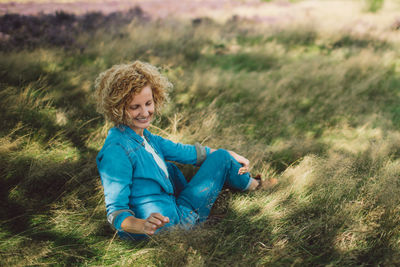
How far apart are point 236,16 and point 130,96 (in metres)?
8.75

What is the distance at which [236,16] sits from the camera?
32.3 ft

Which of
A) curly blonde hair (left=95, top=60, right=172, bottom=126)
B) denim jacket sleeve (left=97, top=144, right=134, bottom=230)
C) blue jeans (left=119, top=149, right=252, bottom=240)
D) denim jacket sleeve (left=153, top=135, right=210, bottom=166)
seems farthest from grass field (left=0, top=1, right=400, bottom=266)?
curly blonde hair (left=95, top=60, right=172, bottom=126)

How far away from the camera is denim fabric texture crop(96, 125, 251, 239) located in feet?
6.29

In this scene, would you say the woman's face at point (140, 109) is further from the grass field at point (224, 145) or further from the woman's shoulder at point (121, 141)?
the grass field at point (224, 145)

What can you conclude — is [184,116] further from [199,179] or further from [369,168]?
[369,168]

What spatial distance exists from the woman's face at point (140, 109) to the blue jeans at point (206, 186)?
639 millimetres

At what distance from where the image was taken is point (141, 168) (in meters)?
2.07

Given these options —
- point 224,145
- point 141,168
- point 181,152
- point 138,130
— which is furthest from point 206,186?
point 224,145

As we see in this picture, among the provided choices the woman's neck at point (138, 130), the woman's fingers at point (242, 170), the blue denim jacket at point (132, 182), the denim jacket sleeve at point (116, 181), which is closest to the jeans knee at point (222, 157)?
the woman's fingers at point (242, 170)

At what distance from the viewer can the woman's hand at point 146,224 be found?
1.72 meters

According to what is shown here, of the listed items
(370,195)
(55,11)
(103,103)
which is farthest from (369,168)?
(55,11)

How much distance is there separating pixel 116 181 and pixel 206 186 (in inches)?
29.9

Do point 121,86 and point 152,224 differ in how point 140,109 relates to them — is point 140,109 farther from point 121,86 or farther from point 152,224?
point 152,224

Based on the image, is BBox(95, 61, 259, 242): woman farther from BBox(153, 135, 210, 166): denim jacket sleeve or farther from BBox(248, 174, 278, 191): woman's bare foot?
BBox(248, 174, 278, 191): woman's bare foot
